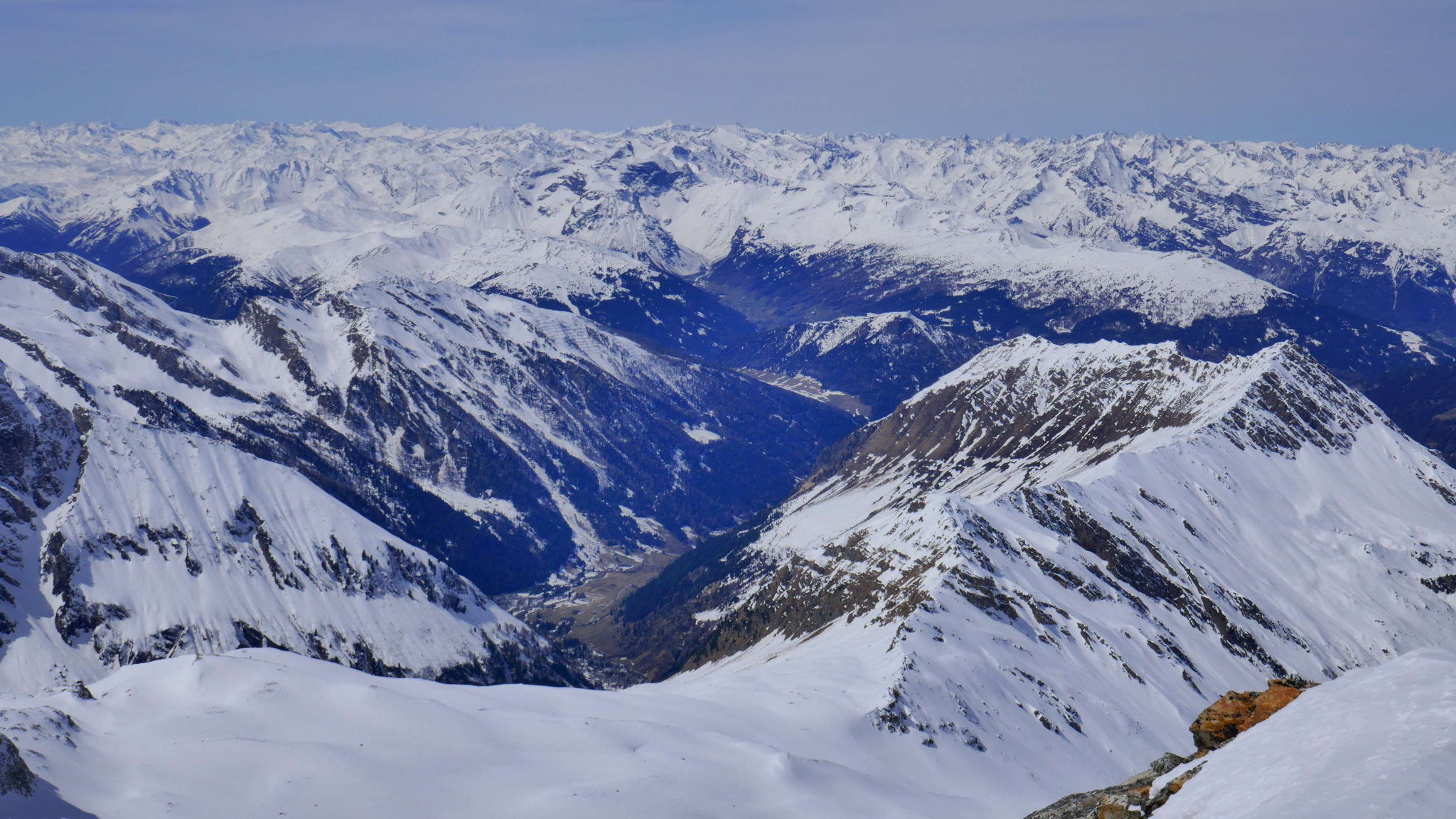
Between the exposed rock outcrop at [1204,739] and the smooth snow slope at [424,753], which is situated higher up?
the smooth snow slope at [424,753]

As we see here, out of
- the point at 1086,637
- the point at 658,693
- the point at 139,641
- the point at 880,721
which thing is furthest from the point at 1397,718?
the point at 139,641

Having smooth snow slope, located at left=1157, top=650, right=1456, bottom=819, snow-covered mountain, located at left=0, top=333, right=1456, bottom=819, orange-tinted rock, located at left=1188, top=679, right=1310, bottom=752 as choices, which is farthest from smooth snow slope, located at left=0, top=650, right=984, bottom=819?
smooth snow slope, located at left=1157, top=650, right=1456, bottom=819

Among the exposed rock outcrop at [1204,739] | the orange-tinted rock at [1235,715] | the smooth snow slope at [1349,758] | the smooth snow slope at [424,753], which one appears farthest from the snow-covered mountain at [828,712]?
the exposed rock outcrop at [1204,739]

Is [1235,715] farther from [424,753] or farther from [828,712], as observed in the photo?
[424,753]

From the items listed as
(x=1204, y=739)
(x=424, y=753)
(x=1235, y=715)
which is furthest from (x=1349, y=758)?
(x=424, y=753)

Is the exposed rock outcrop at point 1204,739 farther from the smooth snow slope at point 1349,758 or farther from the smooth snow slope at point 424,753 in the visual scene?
the smooth snow slope at point 424,753

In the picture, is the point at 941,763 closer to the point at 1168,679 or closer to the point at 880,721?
the point at 880,721
